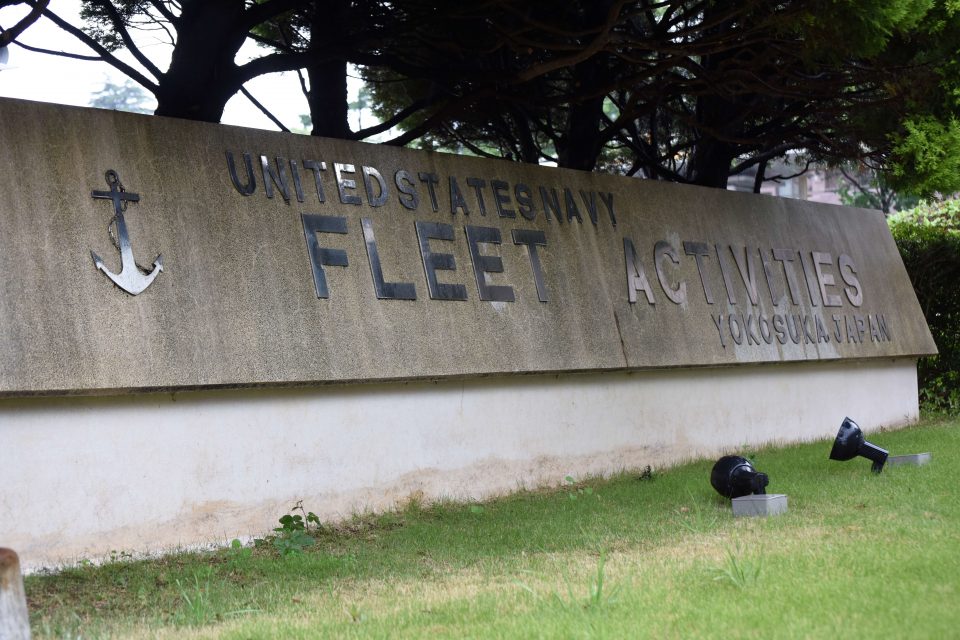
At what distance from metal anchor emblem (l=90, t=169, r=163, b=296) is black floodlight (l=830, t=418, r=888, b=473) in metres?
5.35

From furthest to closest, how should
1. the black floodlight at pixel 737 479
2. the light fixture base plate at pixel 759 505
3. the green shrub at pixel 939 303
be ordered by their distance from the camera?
1. the green shrub at pixel 939 303
2. the black floodlight at pixel 737 479
3. the light fixture base plate at pixel 759 505

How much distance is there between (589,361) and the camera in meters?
9.23

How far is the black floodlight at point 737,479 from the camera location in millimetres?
7574

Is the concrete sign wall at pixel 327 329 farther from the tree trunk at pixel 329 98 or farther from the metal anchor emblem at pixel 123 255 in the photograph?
the tree trunk at pixel 329 98

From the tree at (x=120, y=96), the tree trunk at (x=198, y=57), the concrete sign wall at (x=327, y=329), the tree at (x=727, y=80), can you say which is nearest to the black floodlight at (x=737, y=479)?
the concrete sign wall at (x=327, y=329)

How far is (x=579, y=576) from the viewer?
5605 millimetres

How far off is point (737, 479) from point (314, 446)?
301 centimetres

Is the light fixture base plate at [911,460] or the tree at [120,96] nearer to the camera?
the light fixture base plate at [911,460]

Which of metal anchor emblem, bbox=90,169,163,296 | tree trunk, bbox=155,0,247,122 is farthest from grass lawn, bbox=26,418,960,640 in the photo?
tree trunk, bbox=155,0,247,122

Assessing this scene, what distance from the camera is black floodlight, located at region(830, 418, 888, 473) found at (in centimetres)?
852

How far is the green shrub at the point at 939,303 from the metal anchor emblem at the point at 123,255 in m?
11.4

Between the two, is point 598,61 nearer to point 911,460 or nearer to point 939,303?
point 911,460

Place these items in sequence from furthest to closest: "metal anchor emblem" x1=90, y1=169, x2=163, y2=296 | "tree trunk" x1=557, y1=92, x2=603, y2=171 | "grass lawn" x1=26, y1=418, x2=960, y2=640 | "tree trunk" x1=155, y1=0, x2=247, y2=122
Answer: "tree trunk" x1=557, y1=92, x2=603, y2=171
"tree trunk" x1=155, y1=0, x2=247, y2=122
"metal anchor emblem" x1=90, y1=169, x2=163, y2=296
"grass lawn" x1=26, y1=418, x2=960, y2=640

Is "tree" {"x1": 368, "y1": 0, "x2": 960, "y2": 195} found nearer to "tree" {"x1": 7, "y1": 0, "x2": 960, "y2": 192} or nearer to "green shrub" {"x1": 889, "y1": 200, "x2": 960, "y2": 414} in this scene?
"tree" {"x1": 7, "y1": 0, "x2": 960, "y2": 192}
